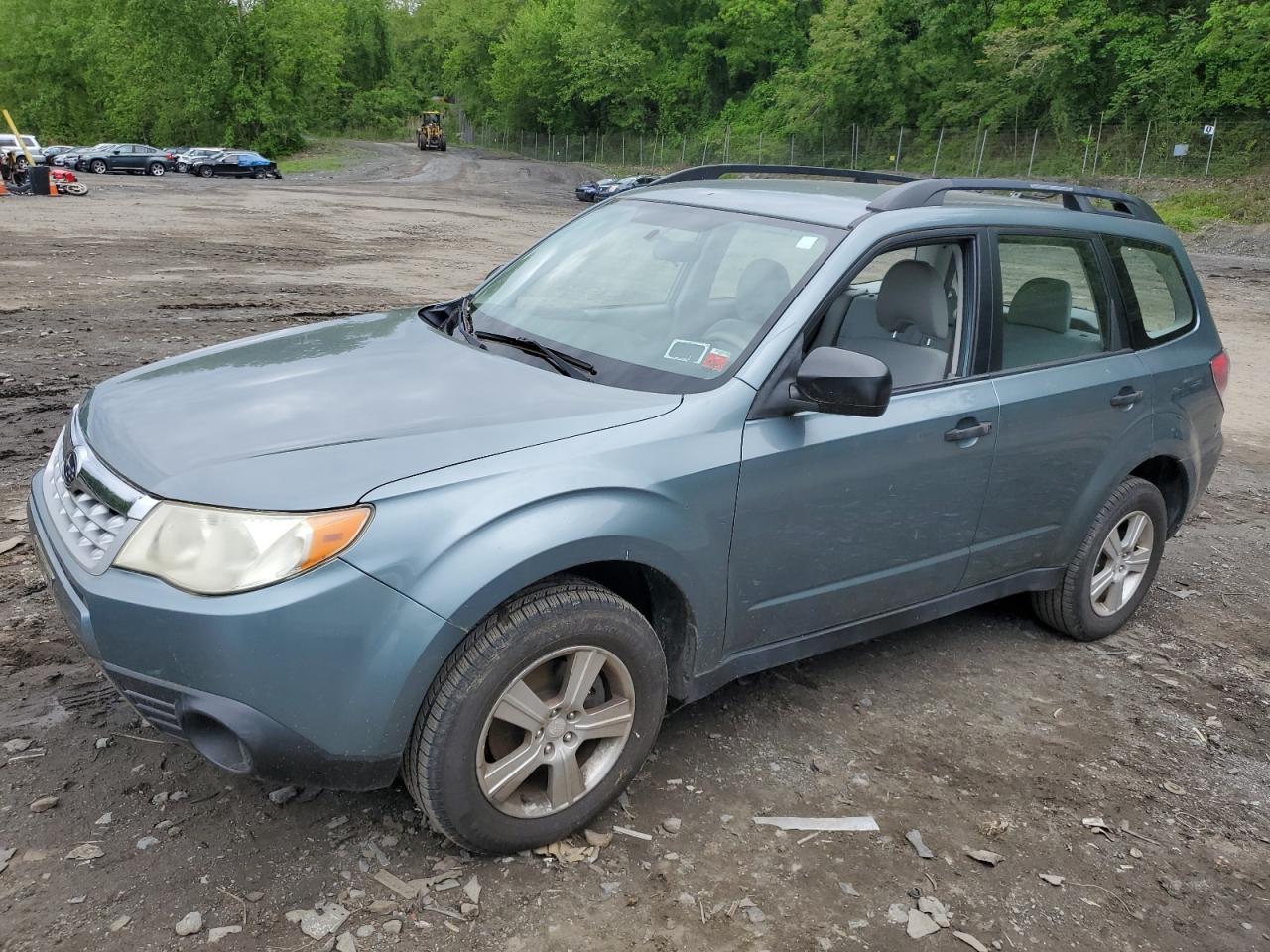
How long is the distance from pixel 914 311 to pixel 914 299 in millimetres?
45

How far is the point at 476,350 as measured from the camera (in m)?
3.61

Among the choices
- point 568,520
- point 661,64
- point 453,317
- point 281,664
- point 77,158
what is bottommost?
point 77,158

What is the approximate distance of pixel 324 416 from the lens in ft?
9.75

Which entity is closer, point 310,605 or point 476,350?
point 310,605

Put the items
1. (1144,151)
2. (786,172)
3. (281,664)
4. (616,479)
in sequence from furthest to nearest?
1. (1144,151)
2. (786,172)
3. (616,479)
4. (281,664)

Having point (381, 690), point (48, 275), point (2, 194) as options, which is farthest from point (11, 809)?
point (2, 194)

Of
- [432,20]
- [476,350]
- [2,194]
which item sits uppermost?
[432,20]

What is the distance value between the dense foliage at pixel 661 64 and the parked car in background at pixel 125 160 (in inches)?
784

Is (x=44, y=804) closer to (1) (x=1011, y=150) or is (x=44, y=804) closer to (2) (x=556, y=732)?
(2) (x=556, y=732)

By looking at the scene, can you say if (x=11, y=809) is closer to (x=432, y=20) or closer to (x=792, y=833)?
(x=792, y=833)

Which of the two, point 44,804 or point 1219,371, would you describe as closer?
point 44,804

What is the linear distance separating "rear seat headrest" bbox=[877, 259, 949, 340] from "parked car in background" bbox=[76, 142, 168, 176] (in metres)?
48.4

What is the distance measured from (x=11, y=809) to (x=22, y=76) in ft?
313

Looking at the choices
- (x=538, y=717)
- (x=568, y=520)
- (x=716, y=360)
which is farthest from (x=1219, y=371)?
(x=538, y=717)
